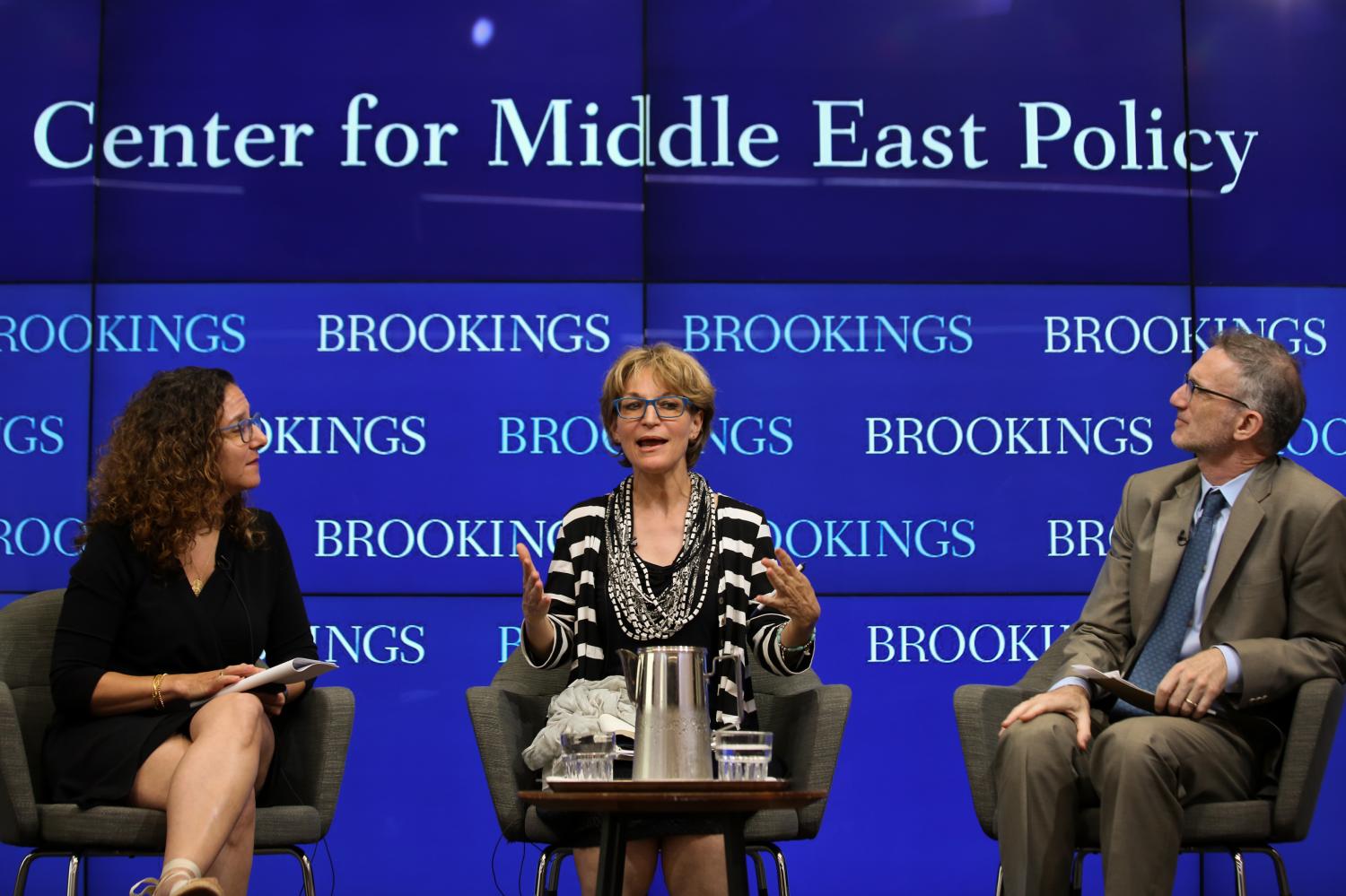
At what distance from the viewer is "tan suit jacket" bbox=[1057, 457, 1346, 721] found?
116 inches

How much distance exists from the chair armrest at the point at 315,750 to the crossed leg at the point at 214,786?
0.12 meters

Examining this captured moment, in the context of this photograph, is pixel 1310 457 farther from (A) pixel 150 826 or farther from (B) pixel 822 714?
(A) pixel 150 826

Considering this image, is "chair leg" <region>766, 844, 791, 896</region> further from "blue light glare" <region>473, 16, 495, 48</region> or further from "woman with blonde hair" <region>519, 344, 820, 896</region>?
"blue light glare" <region>473, 16, 495, 48</region>

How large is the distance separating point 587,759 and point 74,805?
3.64 feet

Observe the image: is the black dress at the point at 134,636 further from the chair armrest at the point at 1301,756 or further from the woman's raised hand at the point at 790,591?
the chair armrest at the point at 1301,756

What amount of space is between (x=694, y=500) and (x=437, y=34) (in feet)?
6.61

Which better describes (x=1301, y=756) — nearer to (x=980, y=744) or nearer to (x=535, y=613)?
(x=980, y=744)

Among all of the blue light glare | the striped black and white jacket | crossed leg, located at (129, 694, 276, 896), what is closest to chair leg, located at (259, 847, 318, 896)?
crossed leg, located at (129, 694, 276, 896)

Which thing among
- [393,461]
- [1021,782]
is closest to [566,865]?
[393,461]

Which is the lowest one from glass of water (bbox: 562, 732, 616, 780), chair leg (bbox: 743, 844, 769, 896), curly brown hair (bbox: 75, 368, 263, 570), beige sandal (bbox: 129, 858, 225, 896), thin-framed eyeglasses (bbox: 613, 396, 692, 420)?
chair leg (bbox: 743, 844, 769, 896)

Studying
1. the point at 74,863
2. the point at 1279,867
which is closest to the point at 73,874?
the point at 74,863

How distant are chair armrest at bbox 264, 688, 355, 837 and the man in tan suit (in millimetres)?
1321

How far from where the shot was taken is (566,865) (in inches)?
A: 172

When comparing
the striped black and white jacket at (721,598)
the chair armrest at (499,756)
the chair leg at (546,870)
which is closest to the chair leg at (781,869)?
the striped black and white jacket at (721,598)
